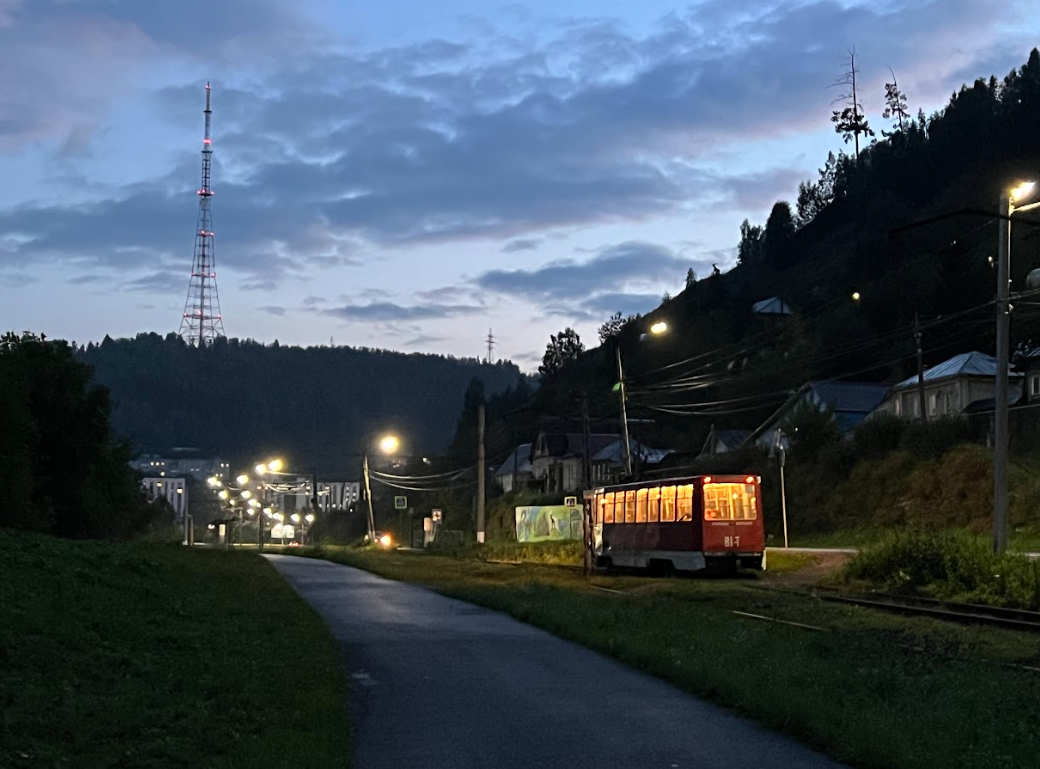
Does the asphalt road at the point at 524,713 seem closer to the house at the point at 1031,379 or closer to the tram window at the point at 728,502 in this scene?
the tram window at the point at 728,502

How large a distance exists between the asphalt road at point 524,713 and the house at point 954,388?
58.4 m

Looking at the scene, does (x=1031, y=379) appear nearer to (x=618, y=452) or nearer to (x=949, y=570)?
(x=949, y=570)

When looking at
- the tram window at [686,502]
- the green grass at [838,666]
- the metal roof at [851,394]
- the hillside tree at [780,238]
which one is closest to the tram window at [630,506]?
the tram window at [686,502]

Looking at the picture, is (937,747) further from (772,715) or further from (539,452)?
(539,452)

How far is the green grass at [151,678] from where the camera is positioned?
9.52 meters

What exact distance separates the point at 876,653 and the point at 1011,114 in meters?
156

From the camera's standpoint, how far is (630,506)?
41656 mm

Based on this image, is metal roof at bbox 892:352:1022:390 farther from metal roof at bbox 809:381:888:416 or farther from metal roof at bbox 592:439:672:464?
metal roof at bbox 592:439:672:464

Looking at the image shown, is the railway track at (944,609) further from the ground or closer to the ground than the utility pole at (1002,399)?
closer to the ground

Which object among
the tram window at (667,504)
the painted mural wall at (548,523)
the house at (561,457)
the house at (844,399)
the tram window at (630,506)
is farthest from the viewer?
the house at (561,457)

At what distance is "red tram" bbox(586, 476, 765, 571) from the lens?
3631 centimetres

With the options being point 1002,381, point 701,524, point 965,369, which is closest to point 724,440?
point 965,369

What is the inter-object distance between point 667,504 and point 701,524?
2184 millimetres

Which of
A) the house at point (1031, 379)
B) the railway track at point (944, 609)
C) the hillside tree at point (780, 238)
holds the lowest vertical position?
the railway track at point (944, 609)
